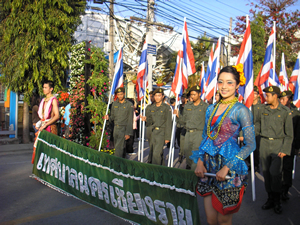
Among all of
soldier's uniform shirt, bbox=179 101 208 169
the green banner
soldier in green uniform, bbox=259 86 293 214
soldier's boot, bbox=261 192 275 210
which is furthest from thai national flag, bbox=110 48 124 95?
soldier's boot, bbox=261 192 275 210

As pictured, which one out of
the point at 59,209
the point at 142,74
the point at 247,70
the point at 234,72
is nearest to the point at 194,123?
the point at 247,70

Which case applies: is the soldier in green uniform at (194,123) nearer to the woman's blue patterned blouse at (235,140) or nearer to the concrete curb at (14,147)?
the woman's blue patterned blouse at (235,140)

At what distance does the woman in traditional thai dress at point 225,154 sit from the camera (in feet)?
8.55

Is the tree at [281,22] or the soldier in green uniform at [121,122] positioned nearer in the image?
the soldier in green uniform at [121,122]

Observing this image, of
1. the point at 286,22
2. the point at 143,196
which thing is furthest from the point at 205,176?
the point at 286,22

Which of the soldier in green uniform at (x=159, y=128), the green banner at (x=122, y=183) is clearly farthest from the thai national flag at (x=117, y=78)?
the green banner at (x=122, y=183)

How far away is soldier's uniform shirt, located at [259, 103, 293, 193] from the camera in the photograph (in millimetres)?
4961

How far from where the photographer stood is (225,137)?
269 centimetres

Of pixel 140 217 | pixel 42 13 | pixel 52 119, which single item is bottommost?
pixel 140 217

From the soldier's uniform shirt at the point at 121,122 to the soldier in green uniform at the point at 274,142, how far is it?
142 inches

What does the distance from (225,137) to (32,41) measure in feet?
31.9

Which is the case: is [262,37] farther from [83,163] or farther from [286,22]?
[83,163]

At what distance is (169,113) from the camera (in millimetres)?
7348

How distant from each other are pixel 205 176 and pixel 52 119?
4.20 m
